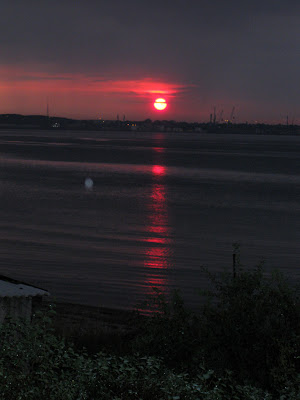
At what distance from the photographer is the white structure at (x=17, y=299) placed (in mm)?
13797

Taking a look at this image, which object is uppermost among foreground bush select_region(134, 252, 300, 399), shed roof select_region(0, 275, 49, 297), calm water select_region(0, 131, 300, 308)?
shed roof select_region(0, 275, 49, 297)

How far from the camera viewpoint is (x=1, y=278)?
606 inches

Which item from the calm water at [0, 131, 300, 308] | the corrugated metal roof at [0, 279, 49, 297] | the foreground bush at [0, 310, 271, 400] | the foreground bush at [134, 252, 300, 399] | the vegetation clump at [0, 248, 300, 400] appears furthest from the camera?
the calm water at [0, 131, 300, 308]

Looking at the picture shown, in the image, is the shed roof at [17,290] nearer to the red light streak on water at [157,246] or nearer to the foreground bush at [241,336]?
the foreground bush at [241,336]

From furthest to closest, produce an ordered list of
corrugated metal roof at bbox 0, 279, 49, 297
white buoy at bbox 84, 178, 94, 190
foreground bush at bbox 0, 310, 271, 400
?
white buoy at bbox 84, 178, 94, 190
corrugated metal roof at bbox 0, 279, 49, 297
foreground bush at bbox 0, 310, 271, 400

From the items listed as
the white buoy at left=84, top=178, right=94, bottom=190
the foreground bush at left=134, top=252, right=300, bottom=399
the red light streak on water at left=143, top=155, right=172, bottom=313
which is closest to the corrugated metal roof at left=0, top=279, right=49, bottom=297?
the foreground bush at left=134, top=252, right=300, bottom=399

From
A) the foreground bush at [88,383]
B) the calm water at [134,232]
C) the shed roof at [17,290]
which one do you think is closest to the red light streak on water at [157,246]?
the calm water at [134,232]

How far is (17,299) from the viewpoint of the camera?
14.0 meters

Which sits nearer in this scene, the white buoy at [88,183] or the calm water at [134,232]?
the calm water at [134,232]

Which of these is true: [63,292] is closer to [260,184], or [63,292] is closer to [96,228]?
[96,228]

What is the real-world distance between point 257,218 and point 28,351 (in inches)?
2091

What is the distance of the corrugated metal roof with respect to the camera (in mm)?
13743

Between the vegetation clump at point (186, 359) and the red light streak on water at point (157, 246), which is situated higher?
the vegetation clump at point (186, 359)

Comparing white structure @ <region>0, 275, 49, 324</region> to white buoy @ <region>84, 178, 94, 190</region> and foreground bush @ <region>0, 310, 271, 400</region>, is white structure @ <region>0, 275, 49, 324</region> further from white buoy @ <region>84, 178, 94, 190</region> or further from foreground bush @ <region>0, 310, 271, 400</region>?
white buoy @ <region>84, 178, 94, 190</region>
